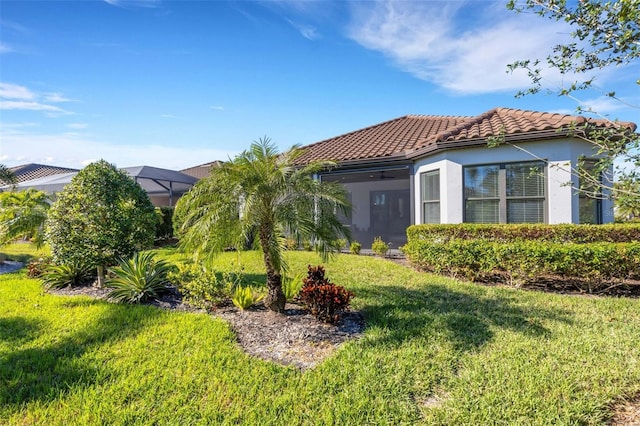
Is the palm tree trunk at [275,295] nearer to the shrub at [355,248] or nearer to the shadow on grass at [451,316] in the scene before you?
the shadow on grass at [451,316]

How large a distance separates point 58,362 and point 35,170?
3870 centimetres

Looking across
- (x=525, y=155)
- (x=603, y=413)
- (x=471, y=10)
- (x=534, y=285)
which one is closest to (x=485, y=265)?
(x=534, y=285)

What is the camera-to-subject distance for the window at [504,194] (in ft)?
28.6

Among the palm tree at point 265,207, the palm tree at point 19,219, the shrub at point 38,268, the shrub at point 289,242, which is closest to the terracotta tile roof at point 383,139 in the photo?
the palm tree at point 265,207

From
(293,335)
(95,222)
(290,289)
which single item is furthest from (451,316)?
(95,222)

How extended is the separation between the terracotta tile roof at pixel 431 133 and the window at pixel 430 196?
92 centimetres

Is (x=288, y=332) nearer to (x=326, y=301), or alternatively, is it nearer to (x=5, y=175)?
(x=326, y=301)

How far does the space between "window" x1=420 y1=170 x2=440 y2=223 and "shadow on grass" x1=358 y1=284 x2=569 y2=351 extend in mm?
4432

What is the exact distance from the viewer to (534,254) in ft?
23.5

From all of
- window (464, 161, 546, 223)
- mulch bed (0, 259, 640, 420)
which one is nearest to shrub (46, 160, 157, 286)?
mulch bed (0, 259, 640, 420)

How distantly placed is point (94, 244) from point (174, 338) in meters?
3.79

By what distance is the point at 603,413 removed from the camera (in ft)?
9.43

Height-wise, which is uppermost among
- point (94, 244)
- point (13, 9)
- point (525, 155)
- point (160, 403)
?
point (13, 9)

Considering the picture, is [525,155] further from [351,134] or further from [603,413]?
[351,134]
